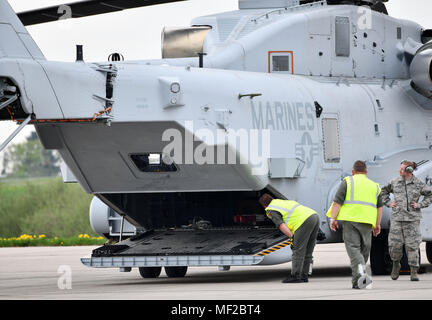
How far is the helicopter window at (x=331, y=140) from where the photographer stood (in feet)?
54.6

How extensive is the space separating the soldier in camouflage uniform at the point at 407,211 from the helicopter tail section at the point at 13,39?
5.55 m


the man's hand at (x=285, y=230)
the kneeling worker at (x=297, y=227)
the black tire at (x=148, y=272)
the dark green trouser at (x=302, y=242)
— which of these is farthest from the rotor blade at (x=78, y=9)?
the dark green trouser at (x=302, y=242)

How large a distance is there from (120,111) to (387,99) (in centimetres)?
544

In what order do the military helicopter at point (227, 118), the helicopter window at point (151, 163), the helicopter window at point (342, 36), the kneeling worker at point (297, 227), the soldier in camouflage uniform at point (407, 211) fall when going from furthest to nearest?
the helicopter window at point (342, 36) → the helicopter window at point (151, 163) → the soldier in camouflage uniform at point (407, 211) → the kneeling worker at point (297, 227) → the military helicopter at point (227, 118)

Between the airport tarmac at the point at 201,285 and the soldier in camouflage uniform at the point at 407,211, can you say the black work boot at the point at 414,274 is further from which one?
the airport tarmac at the point at 201,285

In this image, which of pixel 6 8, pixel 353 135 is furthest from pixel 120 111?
pixel 353 135

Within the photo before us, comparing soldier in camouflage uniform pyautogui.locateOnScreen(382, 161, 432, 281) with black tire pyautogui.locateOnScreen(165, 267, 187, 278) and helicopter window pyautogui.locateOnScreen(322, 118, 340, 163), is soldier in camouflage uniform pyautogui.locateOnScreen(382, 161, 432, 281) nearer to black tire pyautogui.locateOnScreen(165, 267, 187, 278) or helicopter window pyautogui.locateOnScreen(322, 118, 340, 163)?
helicopter window pyautogui.locateOnScreen(322, 118, 340, 163)

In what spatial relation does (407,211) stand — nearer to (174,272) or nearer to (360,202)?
(360,202)

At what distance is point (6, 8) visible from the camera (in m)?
14.0

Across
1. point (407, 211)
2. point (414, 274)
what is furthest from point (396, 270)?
point (407, 211)

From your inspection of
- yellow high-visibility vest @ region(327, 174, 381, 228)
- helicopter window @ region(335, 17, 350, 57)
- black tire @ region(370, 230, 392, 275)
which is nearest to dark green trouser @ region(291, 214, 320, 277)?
yellow high-visibility vest @ region(327, 174, 381, 228)

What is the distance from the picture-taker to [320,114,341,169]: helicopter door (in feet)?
54.5

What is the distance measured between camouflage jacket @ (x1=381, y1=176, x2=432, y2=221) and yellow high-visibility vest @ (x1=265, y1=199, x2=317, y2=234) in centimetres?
127
